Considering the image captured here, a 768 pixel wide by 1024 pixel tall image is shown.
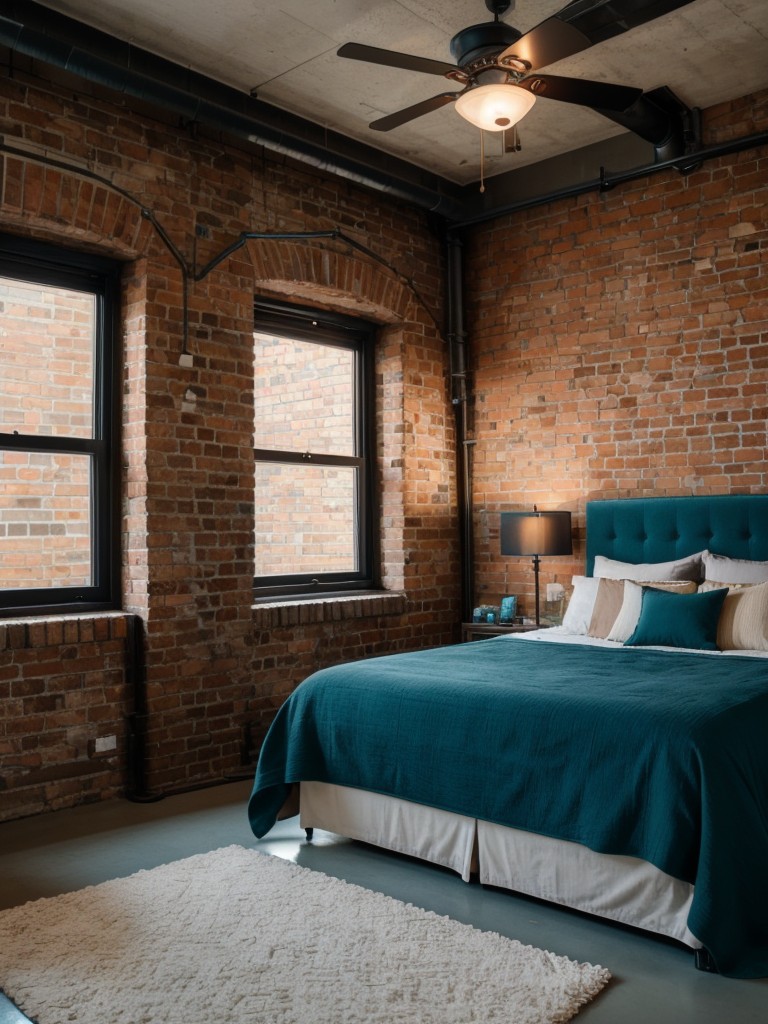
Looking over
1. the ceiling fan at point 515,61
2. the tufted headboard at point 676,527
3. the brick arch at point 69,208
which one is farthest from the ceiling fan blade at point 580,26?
the tufted headboard at point 676,527

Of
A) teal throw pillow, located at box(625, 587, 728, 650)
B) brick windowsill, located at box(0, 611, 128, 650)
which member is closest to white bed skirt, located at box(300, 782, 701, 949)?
brick windowsill, located at box(0, 611, 128, 650)

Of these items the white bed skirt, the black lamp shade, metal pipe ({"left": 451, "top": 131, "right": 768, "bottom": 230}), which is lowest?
the white bed skirt

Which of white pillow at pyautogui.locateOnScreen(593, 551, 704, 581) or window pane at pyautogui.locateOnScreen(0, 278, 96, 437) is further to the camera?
white pillow at pyautogui.locateOnScreen(593, 551, 704, 581)

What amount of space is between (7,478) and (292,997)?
3015mm

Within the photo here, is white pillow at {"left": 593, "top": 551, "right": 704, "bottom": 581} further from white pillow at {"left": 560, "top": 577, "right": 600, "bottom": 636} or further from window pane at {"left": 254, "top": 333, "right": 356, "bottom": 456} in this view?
window pane at {"left": 254, "top": 333, "right": 356, "bottom": 456}

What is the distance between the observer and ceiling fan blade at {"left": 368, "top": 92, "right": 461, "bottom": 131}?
396 centimetres

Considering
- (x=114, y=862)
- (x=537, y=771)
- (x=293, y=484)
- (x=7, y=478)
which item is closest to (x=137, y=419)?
(x=7, y=478)

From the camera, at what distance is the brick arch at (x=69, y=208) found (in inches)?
171

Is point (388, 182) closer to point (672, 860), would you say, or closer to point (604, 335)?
point (604, 335)

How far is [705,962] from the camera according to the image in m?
2.80

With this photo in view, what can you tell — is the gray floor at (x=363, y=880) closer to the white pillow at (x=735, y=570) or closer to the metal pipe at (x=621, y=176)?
the white pillow at (x=735, y=570)

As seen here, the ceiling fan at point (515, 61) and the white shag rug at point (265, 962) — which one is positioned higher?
the ceiling fan at point (515, 61)

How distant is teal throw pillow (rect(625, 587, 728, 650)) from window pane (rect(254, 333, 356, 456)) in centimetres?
254

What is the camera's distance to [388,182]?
596 cm
